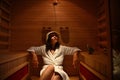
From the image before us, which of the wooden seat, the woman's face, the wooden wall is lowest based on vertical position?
the wooden seat

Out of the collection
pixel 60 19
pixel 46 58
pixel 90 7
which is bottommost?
pixel 46 58

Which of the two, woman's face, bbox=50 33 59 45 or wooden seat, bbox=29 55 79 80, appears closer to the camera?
woman's face, bbox=50 33 59 45

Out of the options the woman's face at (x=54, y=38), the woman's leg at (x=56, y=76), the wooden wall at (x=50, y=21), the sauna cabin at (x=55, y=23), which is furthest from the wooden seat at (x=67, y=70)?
the woman's leg at (x=56, y=76)

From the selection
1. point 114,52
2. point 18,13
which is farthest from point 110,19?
point 18,13

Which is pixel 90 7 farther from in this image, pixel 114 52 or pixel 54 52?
pixel 114 52

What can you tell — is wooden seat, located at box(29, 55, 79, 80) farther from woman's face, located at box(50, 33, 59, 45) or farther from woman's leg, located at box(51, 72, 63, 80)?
woman's leg, located at box(51, 72, 63, 80)

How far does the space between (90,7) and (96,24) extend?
402mm

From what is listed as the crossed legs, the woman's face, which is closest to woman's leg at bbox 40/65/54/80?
the crossed legs

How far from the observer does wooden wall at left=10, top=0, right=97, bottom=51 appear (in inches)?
167

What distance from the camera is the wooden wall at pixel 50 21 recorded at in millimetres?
4230

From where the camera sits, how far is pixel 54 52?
11.6 ft

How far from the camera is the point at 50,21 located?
14.0ft

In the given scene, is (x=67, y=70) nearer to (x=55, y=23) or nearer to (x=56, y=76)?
(x=55, y=23)

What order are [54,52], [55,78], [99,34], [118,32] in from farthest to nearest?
[99,34]
[54,52]
[55,78]
[118,32]
